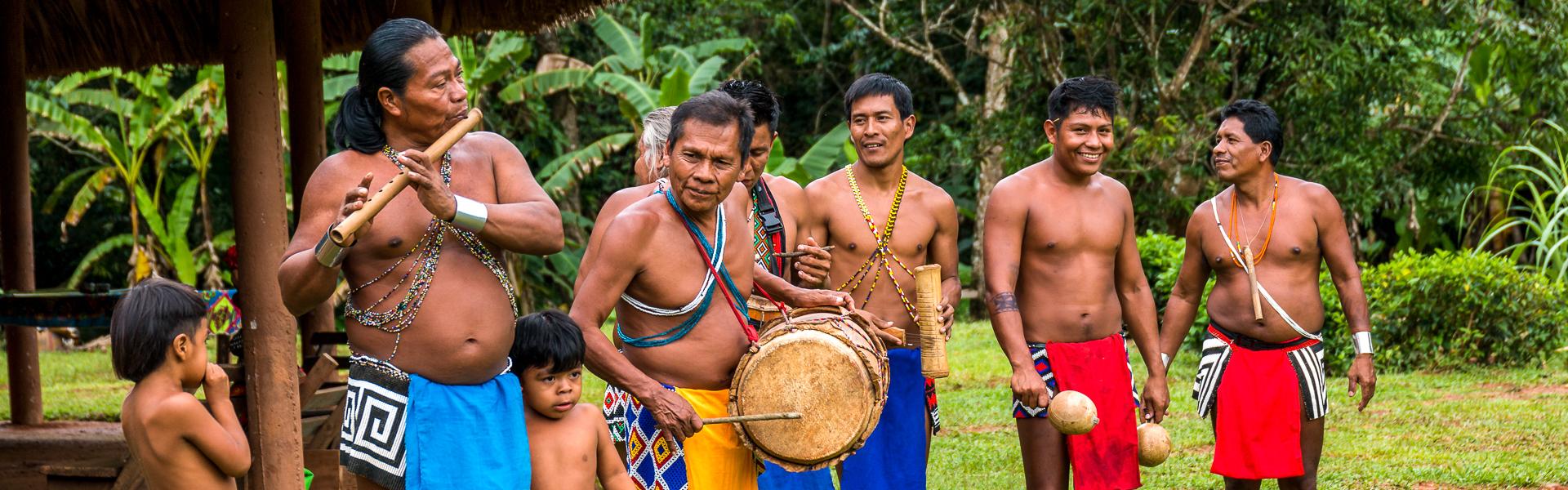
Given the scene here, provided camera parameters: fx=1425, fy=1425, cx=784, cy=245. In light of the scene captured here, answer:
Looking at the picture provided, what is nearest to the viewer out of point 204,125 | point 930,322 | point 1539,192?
point 930,322

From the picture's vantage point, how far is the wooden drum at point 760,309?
439cm

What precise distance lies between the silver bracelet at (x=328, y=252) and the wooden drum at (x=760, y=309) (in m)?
1.46

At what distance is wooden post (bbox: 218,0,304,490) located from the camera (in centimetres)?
534

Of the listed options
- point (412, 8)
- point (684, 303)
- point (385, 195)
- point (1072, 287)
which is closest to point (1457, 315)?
point (1072, 287)

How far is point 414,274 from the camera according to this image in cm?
340

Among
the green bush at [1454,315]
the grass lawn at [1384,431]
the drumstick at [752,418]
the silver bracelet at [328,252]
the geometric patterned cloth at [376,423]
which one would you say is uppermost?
the silver bracelet at [328,252]

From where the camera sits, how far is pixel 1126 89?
12.0m

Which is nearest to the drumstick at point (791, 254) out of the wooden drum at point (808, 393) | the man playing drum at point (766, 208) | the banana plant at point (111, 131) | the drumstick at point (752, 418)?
the man playing drum at point (766, 208)

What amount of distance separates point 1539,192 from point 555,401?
40.2 feet

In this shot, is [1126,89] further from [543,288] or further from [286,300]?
[286,300]

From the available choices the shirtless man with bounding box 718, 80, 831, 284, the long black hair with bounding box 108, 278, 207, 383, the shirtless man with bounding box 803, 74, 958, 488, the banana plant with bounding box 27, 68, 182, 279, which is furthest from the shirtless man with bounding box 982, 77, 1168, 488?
the banana plant with bounding box 27, 68, 182, 279

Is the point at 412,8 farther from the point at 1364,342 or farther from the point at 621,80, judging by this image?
the point at 621,80

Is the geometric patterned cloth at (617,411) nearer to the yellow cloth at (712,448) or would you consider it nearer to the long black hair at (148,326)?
the yellow cloth at (712,448)

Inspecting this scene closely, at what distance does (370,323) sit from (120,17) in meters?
5.88
